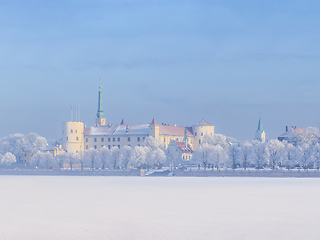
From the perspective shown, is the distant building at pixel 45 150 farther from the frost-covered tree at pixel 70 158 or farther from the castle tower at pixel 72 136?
the frost-covered tree at pixel 70 158

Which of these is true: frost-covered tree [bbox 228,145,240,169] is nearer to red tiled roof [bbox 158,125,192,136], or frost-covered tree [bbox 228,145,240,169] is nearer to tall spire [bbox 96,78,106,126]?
red tiled roof [bbox 158,125,192,136]

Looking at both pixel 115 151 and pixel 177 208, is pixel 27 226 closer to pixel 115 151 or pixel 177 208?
pixel 177 208

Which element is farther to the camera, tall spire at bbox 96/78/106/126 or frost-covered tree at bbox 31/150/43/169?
tall spire at bbox 96/78/106/126

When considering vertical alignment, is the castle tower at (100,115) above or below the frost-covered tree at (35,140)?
above

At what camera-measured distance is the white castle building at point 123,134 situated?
13050 cm

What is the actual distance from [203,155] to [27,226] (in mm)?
71545

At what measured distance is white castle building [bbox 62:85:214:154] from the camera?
13050 centimetres

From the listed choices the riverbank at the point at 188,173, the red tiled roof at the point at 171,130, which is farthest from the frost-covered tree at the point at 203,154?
the red tiled roof at the point at 171,130

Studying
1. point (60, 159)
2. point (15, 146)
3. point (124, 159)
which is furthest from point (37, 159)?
point (15, 146)

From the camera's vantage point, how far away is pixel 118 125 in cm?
13812

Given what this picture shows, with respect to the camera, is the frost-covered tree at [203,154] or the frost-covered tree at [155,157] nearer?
the frost-covered tree at [203,154]

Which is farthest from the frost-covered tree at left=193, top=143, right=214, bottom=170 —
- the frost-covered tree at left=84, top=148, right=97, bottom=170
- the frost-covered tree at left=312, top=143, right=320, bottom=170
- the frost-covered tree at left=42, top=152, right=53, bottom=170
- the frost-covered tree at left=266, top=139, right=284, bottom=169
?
the frost-covered tree at left=42, top=152, right=53, bottom=170

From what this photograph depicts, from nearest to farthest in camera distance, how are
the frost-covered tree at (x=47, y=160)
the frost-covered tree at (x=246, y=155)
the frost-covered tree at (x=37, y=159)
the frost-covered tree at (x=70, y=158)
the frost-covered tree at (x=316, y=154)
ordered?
the frost-covered tree at (x=316, y=154), the frost-covered tree at (x=246, y=155), the frost-covered tree at (x=70, y=158), the frost-covered tree at (x=47, y=160), the frost-covered tree at (x=37, y=159)

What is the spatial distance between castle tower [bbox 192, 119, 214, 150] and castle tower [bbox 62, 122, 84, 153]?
1142 inches
